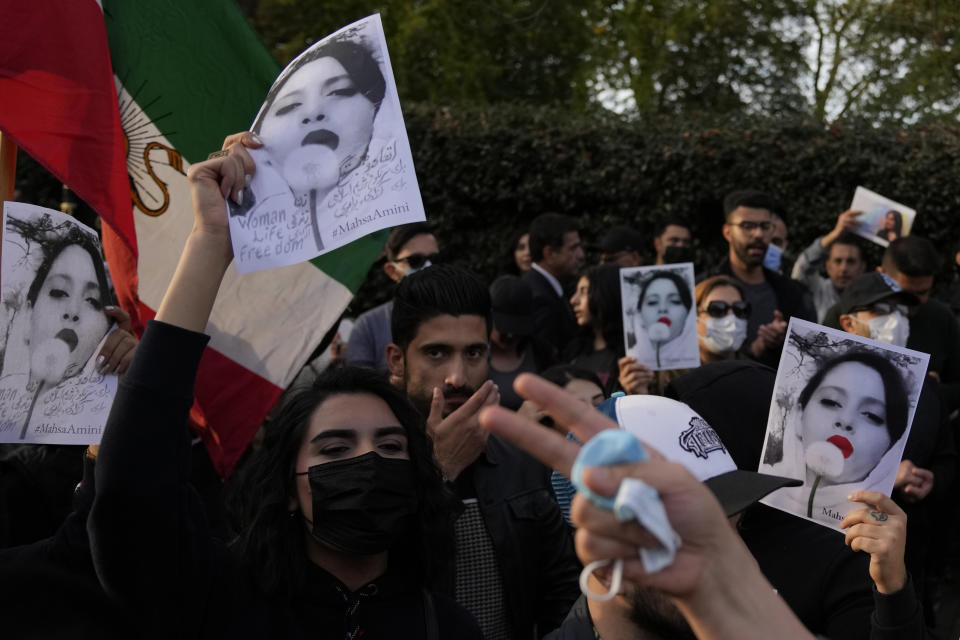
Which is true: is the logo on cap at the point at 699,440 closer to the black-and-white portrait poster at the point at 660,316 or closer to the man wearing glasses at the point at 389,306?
the black-and-white portrait poster at the point at 660,316

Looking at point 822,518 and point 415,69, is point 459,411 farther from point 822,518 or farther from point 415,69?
point 415,69

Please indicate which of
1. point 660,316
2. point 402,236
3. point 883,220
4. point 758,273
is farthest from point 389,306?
point 883,220

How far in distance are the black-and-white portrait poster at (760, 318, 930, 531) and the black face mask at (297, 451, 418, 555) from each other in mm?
950

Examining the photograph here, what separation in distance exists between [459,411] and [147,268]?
4.61 feet

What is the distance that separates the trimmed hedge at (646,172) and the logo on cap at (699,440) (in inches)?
307

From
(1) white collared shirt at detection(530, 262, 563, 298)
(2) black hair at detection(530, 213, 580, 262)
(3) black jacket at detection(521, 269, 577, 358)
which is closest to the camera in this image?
(3) black jacket at detection(521, 269, 577, 358)

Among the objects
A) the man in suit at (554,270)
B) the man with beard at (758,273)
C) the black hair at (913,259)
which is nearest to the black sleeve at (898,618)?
the man with beard at (758,273)

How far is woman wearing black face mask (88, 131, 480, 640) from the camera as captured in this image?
2.14m

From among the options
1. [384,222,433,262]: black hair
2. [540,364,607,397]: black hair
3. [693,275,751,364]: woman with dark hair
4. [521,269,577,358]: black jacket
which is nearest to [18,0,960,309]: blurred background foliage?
[521,269,577,358]: black jacket

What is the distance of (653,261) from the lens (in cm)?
1012

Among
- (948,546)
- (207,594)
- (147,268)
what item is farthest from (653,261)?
(207,594)

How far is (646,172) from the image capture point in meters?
10.3

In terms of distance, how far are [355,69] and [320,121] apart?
19 centimetres

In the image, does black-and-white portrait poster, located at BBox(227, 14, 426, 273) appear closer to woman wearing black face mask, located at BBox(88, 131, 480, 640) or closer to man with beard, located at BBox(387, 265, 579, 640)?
woman wearing black face mask, located at BBox(88, 131, 480, 640)
